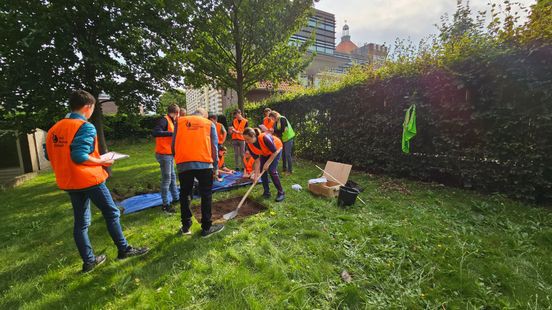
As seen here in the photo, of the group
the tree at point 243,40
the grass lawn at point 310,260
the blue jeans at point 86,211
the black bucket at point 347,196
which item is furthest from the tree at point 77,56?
the black bucket at point 347,196

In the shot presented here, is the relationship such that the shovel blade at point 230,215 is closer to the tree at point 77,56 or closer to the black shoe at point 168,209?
the black shoe at point 168,209

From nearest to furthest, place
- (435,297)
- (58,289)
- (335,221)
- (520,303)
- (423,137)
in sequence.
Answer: (520,303), (435,297), (58,289), (335,221), (423,137)

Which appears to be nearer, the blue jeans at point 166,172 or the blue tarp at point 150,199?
the blue jeans at point 166,172

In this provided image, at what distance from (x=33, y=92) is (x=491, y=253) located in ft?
32.1

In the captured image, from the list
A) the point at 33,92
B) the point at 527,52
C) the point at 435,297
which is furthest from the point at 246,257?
the point at 33,92

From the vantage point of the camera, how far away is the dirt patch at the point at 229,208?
176 inches

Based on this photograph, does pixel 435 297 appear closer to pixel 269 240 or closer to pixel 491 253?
pixel 491 253

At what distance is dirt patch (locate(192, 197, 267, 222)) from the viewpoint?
4466 mm

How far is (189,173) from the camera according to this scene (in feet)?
11.6

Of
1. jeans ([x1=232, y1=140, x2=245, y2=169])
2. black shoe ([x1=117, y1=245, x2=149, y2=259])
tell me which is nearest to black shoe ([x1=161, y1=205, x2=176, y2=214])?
black shoe ([x1=117, y1=245, x2=149, y2=259])

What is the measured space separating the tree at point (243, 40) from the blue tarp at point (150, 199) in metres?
5.31

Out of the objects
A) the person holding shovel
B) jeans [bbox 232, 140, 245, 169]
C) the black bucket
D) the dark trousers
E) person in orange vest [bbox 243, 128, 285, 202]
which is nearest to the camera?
the dark trousers

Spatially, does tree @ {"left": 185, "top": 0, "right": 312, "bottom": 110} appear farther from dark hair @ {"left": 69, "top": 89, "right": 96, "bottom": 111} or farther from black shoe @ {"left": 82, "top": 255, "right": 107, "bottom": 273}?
black shoe @ {"left": 82, "top": 255, "right": 107, "bottom": 273}

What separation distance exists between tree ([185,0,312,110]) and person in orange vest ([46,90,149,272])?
6789 millimetres
